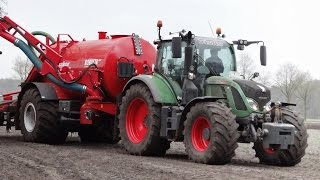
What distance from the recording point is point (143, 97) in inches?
440

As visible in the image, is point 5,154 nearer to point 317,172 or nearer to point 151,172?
point 151,172

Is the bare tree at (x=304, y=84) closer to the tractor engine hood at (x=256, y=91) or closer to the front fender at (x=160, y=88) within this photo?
the front fender at (x=160, y=88)

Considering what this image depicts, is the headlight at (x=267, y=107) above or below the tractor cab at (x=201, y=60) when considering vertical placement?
below

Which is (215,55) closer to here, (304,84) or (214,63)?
(214,63)

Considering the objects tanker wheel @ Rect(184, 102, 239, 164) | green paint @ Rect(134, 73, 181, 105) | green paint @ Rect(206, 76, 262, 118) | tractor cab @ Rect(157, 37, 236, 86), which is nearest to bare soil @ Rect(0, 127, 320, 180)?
tanker wheel @ Rect(184, 102, 239, 164)

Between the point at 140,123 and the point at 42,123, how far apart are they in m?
3.11

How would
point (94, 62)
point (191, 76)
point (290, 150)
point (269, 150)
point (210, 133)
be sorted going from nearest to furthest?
point (210, 133) < point (290, 150) < point (269, 150) < point (191, 76) < point (94, 62)

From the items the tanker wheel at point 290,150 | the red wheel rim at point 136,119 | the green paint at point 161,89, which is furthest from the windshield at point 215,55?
the red wheel rim at point 136,119

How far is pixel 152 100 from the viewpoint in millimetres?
10914

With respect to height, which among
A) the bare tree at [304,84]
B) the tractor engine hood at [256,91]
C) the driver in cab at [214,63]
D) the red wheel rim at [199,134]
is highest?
the bare tree at [304,84]

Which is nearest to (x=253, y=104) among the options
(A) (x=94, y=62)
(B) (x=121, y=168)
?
(B) (x=121, y=168)

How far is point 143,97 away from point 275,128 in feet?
10.1

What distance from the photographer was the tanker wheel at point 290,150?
9.77 metres

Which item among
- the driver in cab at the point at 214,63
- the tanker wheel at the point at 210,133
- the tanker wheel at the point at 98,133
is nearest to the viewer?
the tanker wheel at the point at 210,133
